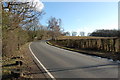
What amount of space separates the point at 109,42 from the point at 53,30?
6118 centimetres

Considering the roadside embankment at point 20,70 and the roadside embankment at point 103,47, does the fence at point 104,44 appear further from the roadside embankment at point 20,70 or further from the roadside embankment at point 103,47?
the roadside embankment at point 20,70

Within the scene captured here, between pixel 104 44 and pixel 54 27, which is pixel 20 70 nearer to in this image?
Answer: pixel 104 44

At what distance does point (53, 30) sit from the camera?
278 feet

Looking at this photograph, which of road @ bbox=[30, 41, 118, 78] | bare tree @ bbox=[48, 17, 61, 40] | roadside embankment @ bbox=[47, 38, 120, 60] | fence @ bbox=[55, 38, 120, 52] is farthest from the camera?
bare tree @ bbox=[48, 17, 61, 40]

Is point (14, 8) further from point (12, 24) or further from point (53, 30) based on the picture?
point (53, 30)

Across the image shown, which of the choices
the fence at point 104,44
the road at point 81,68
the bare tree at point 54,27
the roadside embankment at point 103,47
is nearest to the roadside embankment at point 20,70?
the road at point 81,68

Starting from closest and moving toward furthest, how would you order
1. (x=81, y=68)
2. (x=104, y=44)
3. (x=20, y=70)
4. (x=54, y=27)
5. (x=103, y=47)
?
(x=20, y=70) < (x=81, y=68) < (x=104, y=44) < (x=103, y=47) < (x=54, y=27)

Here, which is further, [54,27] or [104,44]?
[54,27]

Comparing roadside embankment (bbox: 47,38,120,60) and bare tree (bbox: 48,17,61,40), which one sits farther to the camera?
bare tree (bbox: 48,17,61,40)

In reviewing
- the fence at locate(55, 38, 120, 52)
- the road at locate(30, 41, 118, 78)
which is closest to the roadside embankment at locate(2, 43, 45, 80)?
the road at locate(30, 41, 118, 78)

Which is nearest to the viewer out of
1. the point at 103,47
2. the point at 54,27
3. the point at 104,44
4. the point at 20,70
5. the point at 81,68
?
the point at 20,70

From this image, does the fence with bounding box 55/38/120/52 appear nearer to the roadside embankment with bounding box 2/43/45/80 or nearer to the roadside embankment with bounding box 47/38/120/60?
the roadside embankment with bounding box 47/38/120/60

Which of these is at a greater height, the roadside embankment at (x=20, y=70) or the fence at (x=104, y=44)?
the fence at (x=104, y=44)

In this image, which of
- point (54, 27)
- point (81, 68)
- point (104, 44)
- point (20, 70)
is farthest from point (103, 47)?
point (54, 27)
